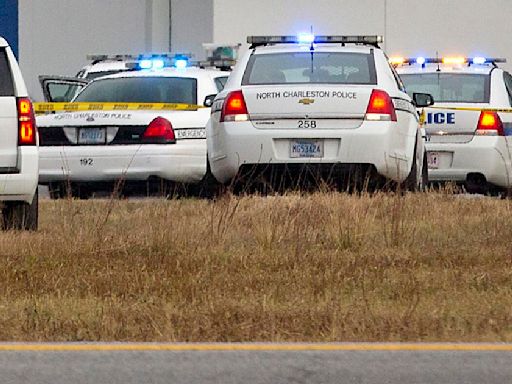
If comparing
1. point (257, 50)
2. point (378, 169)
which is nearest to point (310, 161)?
point (378, 169)

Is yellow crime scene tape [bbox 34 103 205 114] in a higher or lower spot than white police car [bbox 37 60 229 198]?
higher

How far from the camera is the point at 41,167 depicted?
584 inches

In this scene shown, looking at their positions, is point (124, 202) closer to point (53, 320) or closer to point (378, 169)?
point (378, 169)

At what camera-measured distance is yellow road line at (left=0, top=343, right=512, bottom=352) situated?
6895mm

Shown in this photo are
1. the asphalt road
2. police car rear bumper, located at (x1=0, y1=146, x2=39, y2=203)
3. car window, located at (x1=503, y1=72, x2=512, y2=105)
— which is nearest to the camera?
the asphalt road

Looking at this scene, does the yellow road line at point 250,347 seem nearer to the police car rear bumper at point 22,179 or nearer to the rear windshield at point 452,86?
the police car rear bumper at point 22,179

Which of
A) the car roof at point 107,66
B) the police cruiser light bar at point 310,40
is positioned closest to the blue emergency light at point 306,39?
the police cruiser light bar at point 310,40

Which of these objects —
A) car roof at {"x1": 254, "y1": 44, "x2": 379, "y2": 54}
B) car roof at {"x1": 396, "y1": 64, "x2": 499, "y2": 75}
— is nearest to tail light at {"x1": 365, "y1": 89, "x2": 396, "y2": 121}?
car roof at {"x1": 254, "y1": 44, "x2": 379, "y2": 54}

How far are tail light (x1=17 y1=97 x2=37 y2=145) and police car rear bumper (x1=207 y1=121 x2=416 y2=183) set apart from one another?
2150 millimetres

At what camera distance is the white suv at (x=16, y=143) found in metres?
11.2

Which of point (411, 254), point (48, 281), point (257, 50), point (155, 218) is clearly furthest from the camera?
point (257, 50)

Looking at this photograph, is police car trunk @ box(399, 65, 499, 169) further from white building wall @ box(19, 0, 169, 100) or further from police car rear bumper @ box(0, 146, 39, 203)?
white building wall @ box(19, 0, 169, 100)

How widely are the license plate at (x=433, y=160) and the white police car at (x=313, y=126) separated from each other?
115 inches

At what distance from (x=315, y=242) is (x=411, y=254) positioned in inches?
32.0
